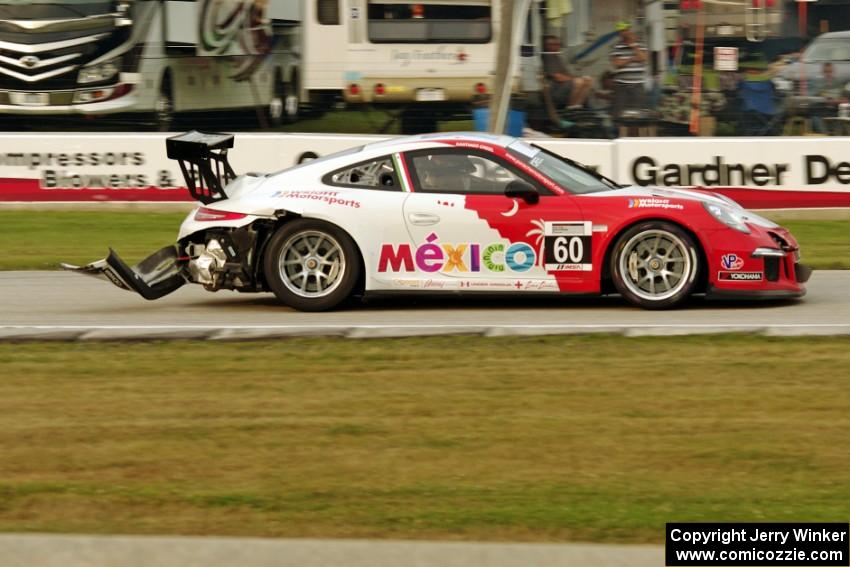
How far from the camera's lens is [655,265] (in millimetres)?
10023

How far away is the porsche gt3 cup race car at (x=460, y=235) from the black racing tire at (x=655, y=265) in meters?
0.01

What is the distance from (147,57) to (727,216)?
12.7 meters

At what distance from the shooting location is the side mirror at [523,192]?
10.0m

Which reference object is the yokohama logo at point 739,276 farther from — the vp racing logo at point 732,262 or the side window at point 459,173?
the side window at point 459,173

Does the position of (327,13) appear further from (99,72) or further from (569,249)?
(569,249)

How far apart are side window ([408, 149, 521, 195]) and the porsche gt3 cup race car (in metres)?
0.01

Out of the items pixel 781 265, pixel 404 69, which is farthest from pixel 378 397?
pixel 404 69

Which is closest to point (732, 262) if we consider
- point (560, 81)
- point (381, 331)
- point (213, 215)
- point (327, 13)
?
point (381, 331)

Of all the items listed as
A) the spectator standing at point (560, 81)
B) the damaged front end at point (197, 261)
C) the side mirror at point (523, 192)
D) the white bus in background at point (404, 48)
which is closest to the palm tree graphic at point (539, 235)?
the side mirror at point (523, 192)

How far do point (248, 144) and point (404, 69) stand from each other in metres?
4.01

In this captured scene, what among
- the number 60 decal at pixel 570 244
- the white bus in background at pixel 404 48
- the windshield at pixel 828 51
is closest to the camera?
the number 60 decal at pixel 570 244

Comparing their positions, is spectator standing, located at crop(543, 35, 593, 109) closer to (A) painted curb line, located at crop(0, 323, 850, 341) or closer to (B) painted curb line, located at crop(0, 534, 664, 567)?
(A) painted curb line, located at crop(0, 323, 850, 341)

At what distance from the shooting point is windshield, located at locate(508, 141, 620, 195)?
10.2 metres

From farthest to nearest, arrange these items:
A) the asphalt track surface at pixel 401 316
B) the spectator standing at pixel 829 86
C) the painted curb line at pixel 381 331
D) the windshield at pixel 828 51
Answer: the windshield at pixel 828 51, the spectator standing at pixel 829 86, the asphalt track surface at pixel 401 316, the painted curb line at pixel 381 331
